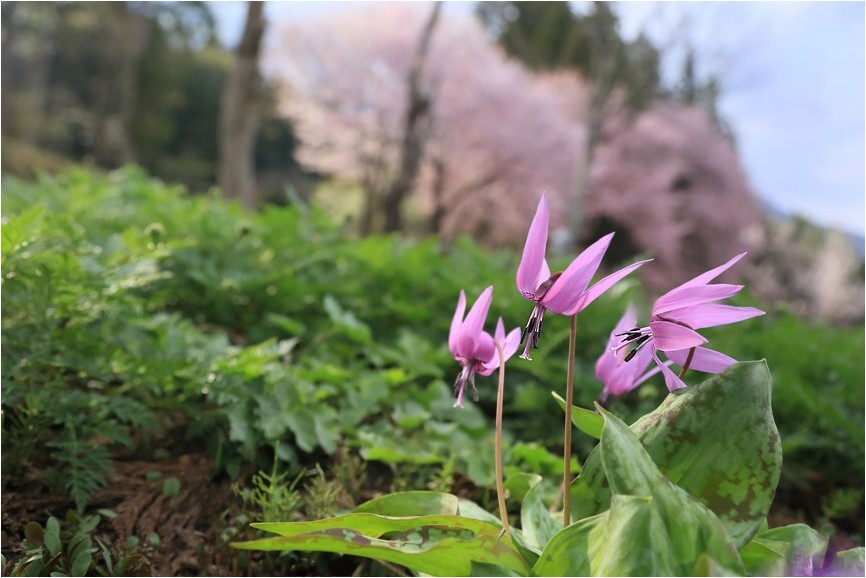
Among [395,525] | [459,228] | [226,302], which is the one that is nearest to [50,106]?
[459,228]

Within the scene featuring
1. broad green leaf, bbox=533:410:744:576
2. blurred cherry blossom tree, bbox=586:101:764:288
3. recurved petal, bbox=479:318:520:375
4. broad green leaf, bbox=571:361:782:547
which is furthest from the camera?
blurred cherry blossom tree, bbox=586:101:764:288

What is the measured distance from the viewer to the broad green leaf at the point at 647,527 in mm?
821

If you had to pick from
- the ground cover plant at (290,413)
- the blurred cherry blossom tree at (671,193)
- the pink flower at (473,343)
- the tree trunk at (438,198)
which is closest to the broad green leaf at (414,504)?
the ground cover plant at (290,413)

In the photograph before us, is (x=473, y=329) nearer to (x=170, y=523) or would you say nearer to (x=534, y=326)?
(x=534, y=326)

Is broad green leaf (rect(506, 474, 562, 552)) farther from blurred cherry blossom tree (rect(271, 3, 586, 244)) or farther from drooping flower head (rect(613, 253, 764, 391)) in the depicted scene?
blurred cherry blossom tree (rect(271, 3, 586, 244))

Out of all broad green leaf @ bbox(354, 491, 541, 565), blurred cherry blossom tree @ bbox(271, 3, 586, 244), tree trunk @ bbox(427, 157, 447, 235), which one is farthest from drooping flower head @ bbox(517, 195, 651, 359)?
tree trunk @ bbox(427, 157, 447, 235)

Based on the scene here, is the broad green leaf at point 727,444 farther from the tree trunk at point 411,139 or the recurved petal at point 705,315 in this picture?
the tree trunk at point 411,139

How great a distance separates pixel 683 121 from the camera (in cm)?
1612

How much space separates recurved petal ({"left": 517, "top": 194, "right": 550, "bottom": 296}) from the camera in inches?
37.6

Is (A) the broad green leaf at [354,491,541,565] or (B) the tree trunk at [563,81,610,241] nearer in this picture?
(A) the broad green leaf at [354,491,541,565]

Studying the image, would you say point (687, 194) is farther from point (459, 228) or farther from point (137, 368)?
point (137, 368)

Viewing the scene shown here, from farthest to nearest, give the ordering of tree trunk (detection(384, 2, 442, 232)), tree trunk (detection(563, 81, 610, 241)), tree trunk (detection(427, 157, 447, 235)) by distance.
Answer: tree trunk (detection(427, 157, 447, 235)), tree trunk (detection(563, 81, 610, 241)), tree trunk (detection(384, 2, 442, 232))

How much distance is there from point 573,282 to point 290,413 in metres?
1.02

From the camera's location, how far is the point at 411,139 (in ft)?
30.6
